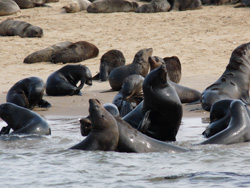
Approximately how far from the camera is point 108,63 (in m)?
12.6

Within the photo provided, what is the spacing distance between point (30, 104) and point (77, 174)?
4.28m

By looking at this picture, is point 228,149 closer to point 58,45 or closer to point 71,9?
point 58,45

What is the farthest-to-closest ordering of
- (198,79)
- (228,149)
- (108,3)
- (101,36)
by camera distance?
(108,3) → (101,36) → (198,79) → (228,149)

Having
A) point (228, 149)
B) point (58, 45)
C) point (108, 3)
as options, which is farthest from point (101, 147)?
point (108, 3)

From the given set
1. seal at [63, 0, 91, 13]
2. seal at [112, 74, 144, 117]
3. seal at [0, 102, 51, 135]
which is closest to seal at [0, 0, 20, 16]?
seal at [63, 0, 91, 13]

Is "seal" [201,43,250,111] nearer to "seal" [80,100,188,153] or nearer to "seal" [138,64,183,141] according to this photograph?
"seal" [138,64,183,141]

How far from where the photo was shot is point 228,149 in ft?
19.6

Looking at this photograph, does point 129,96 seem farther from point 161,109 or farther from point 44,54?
point 44,54

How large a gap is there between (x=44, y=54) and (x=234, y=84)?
6.24 meters

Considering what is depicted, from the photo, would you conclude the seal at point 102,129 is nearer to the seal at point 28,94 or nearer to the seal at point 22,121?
the seal at point 22,121

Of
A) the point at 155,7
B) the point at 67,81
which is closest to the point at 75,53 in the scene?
the point at 67,81

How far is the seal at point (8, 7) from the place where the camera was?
19984 mm

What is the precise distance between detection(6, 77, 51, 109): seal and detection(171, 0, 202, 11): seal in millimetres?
10624

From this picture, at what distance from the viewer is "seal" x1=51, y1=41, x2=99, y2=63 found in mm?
14203
